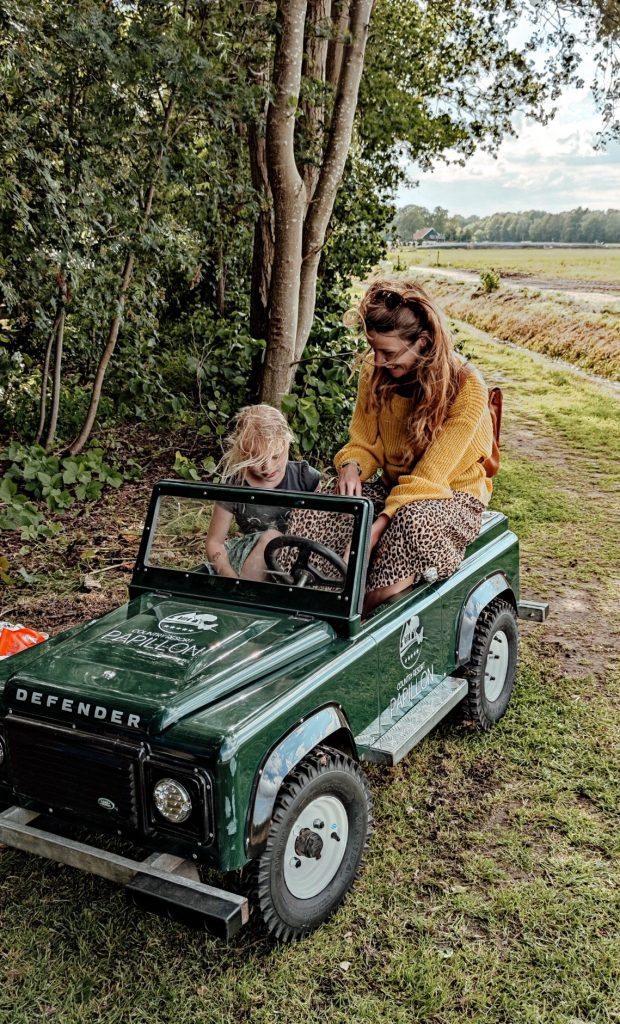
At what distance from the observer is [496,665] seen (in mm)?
4188

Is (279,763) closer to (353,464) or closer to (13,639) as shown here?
(13,639)

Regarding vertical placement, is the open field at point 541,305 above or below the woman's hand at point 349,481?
above

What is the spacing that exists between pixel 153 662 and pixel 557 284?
48.3 feet

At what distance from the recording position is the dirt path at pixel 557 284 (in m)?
14.8

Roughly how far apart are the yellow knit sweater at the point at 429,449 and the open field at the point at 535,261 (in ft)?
36.5

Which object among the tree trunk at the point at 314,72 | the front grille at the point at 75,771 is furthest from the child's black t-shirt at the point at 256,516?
the tree trunk at the point at 314,72

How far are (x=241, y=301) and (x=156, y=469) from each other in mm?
2833

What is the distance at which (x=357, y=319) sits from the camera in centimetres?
389

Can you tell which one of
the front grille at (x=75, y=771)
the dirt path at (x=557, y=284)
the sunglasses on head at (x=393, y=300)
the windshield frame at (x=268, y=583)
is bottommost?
the front grille at (x=75, y=771)

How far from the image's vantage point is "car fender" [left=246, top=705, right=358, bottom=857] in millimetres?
2451

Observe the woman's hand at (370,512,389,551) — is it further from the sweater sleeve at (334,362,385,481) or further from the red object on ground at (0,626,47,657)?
the red object on ground at (0,626,47,657)

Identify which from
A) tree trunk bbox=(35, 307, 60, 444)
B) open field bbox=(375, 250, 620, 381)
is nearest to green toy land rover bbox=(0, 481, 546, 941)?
tree trunk bbox=(35, 307, 60, 444)

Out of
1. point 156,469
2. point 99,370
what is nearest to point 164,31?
point 99,370

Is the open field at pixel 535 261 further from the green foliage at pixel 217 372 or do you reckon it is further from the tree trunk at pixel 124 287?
the tree trunk at pixel 124 287
